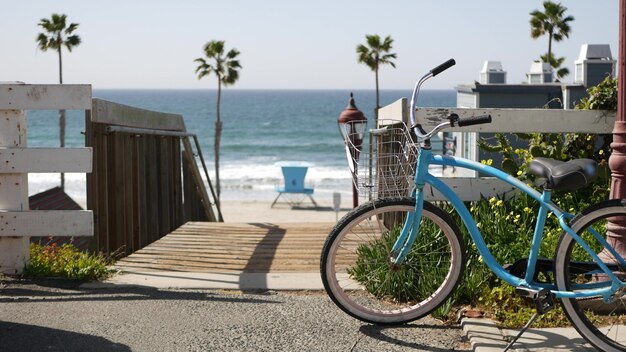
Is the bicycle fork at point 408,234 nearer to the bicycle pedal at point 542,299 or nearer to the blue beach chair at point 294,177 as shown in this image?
the bicycle pedal at point 542,299

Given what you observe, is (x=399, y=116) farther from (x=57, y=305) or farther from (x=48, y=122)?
(x=48, y=122)

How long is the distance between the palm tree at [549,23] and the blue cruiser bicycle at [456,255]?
114ft

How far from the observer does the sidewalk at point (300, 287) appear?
177 inches

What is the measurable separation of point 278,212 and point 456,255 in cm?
2937

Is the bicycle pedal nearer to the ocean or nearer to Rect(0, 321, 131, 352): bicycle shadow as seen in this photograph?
Rect(0, 321, 131, 352): bicycle shadow

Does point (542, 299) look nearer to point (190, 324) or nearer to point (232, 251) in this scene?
point (190, 324)

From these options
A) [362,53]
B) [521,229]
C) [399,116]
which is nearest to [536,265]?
[521,229]

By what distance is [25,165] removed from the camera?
6086 mm

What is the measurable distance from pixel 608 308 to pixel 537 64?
22013mm

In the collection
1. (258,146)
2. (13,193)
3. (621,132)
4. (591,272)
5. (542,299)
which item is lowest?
(258,146)

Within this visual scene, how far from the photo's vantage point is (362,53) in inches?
1618

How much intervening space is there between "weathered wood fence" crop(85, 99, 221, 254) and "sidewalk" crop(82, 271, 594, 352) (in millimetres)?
1326

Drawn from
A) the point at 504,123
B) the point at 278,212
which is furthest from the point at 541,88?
the point at 504,123

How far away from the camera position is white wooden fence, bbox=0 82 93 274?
6059mm
